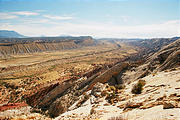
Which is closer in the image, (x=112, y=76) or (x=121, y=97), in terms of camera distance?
(x=121, y=97)

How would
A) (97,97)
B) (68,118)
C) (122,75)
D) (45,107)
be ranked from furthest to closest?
(45,107) → (122,75) → (97,97) → (68,118)

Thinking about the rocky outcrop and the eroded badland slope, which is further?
the rocky outcrop

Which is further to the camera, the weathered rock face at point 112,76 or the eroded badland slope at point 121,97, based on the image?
the weathered rock face at point 112,76

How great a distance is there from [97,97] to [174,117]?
1011 centimetres

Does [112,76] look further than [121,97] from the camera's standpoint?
Yes

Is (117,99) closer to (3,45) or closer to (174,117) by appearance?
(174,117)

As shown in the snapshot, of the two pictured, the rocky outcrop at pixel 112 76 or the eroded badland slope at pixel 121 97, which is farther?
the rocky outcrop at pixel 112 76

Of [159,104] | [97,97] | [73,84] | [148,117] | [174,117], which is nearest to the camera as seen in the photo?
[174,117]

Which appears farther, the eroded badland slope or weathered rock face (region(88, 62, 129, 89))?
weathered rock face (region(88, 62, 129, 89))

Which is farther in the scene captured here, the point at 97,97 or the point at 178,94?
the point at 97,97

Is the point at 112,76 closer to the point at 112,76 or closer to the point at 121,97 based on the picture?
the point at 112,76

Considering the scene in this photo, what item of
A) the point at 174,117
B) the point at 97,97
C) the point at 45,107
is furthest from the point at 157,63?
the point at 45,107

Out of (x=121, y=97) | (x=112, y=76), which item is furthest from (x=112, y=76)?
(x=121, y=97)

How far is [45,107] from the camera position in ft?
78.2
